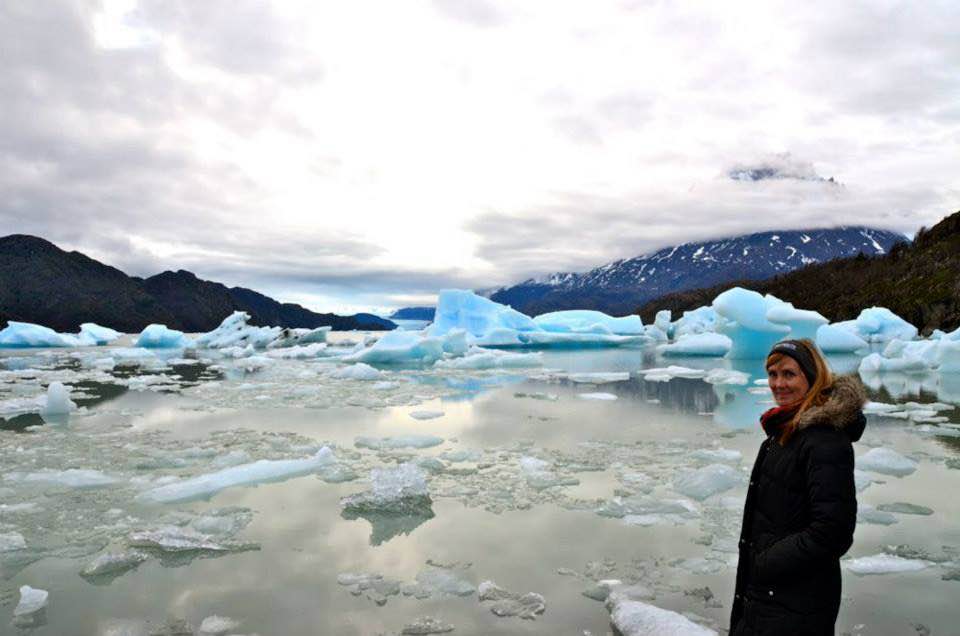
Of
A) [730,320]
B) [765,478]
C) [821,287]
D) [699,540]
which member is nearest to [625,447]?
[699,540]

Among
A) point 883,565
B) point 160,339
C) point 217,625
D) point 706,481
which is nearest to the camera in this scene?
point 217,625

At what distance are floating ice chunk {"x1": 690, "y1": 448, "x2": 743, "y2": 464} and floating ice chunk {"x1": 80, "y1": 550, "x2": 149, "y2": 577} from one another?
5710mm

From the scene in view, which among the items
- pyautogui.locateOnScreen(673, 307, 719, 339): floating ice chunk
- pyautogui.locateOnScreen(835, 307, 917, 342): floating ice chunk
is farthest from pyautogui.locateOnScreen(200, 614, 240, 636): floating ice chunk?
pyautogui.locateOnScreen(673, 307, 719, 339): floating ice chunk

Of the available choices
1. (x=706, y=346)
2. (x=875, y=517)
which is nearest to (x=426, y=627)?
(x=875, y=517)

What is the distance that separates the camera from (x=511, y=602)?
3.74m

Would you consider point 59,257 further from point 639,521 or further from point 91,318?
point 639,521

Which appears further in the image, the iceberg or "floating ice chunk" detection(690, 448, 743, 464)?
the iceberg

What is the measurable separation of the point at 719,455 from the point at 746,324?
17441 millimetres

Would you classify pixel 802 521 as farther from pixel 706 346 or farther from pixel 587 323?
pixel 587 323

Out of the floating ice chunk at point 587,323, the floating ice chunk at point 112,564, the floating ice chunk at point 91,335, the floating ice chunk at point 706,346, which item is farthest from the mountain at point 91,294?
the floating ice chunk at point 112,564

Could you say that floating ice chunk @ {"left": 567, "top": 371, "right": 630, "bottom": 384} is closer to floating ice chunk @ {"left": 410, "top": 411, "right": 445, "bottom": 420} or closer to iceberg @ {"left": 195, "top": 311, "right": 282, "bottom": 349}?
floating ice chunk @ {"left": 410, "top": 411, "right": 445, "bottom": 420}

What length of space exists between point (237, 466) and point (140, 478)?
3.01ft

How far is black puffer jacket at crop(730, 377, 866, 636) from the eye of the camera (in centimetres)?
187

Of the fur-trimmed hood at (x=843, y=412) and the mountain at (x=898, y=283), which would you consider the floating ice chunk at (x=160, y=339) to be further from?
the mountain at (x=898, y=283)
